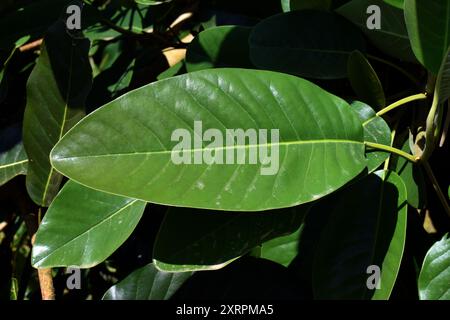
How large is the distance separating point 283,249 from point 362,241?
0.22m

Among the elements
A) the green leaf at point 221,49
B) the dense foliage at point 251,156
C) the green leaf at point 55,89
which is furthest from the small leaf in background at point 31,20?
the green leaf at point 221,49

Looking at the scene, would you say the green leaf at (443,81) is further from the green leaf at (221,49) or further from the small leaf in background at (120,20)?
the small leaf in background at (120,20)

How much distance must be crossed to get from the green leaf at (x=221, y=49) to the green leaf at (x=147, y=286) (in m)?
0.40

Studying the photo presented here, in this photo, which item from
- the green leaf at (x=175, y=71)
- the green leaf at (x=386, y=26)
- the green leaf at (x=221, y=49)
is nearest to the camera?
the green leaf at (x=386, y=26)

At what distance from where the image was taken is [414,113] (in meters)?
1.15

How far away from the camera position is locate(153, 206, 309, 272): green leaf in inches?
36.5

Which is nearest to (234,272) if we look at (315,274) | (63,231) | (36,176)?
(315,274)

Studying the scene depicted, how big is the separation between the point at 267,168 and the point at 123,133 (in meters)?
0.20

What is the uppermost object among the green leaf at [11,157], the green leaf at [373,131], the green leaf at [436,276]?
the green leaf at [373,131]

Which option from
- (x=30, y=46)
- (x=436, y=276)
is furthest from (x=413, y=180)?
(x=30, y=46)

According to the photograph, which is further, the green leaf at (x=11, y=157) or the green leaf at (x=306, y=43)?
the green leaf at (x=11, y=157)

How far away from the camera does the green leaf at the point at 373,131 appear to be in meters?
0.95

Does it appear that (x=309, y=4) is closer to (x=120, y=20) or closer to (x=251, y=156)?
(x=251, y=156)

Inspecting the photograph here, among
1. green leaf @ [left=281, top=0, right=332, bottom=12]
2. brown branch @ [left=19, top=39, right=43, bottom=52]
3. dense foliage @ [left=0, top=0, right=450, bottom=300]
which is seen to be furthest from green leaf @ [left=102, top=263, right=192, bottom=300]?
brown branch @ [left=19, top=39, right=43, bottom=52]
